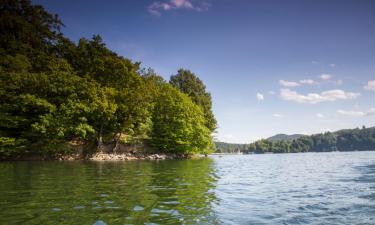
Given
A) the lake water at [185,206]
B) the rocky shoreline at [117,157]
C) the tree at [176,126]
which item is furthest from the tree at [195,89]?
the lake water at [185,206]

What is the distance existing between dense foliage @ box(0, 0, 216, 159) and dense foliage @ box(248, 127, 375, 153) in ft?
405

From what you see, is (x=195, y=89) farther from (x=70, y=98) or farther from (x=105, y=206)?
(x=105, y=206)

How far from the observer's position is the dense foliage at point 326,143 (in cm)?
15068

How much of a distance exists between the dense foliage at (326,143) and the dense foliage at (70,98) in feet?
405

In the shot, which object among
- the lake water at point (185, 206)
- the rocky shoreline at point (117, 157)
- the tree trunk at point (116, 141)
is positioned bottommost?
the lake water at point (185, 206)

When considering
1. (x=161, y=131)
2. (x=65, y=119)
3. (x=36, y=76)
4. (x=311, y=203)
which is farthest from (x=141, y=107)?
(x=311, y=203)

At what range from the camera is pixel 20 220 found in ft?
23.7

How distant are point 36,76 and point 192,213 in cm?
4036

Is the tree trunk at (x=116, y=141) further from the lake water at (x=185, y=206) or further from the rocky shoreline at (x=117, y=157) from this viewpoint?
the lake water at (x=185, y=206)

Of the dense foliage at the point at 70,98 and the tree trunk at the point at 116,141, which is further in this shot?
the tree trunk at the point at 116,141

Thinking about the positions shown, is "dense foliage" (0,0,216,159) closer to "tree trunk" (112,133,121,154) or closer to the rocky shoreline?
"tree trunk" (112,133,121,154)

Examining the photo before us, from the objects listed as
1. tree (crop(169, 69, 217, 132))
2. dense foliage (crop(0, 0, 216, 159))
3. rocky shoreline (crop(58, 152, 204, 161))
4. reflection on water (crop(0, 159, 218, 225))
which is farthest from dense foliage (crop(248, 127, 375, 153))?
reflection on water (crop(0, 159, 218, 225))

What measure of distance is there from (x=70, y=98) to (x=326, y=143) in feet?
547

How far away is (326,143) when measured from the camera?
174875 mm
